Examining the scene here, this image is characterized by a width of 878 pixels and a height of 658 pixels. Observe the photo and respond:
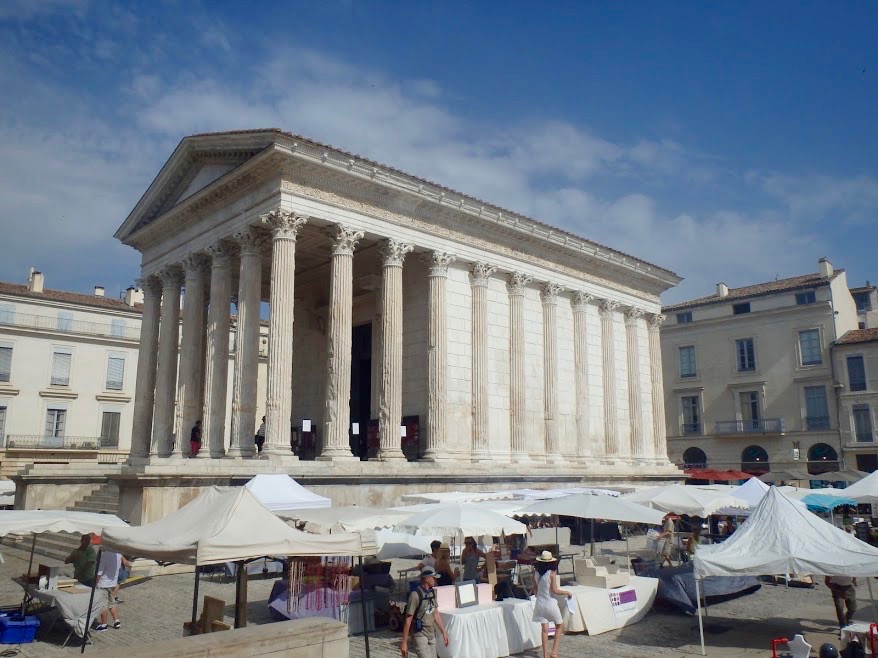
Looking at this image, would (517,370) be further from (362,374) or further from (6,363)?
(6,363)

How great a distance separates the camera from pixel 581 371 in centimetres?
2998

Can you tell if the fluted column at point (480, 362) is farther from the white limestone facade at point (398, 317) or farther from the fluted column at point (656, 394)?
the fluted column at point (656, 394)

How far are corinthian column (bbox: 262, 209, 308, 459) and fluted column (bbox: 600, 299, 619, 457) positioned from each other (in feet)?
49.4

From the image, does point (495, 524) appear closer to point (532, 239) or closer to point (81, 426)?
point (532, 239)

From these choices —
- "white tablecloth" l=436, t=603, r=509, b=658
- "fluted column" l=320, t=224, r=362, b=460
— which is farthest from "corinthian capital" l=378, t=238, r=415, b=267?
"white tablecloth" l=436, t=603, r=509, b=658

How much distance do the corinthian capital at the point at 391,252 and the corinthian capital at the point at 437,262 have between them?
136cm

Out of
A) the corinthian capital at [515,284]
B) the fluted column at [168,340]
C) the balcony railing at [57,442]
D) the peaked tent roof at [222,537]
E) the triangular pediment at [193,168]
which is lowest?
the peaked tent roof at [222,537]

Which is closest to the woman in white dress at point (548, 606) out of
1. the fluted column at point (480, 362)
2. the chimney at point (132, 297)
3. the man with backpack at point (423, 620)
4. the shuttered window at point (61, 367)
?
the man with backpack at point (423, 620)

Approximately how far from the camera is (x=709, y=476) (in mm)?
31438

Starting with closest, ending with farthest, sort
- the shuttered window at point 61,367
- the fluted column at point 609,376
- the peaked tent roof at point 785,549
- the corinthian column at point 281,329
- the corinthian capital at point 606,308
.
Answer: the peaked tent roof at point 785,549 < the corinthian column at point 281,329 < the fluted column at point 609,376 < the corinthian capital at point 606,308 < the shuttered window at point 61,367

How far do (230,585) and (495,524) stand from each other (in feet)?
20.4

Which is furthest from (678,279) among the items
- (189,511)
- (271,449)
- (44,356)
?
(44,356)

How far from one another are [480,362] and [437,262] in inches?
146

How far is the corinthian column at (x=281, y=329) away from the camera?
20.5m
